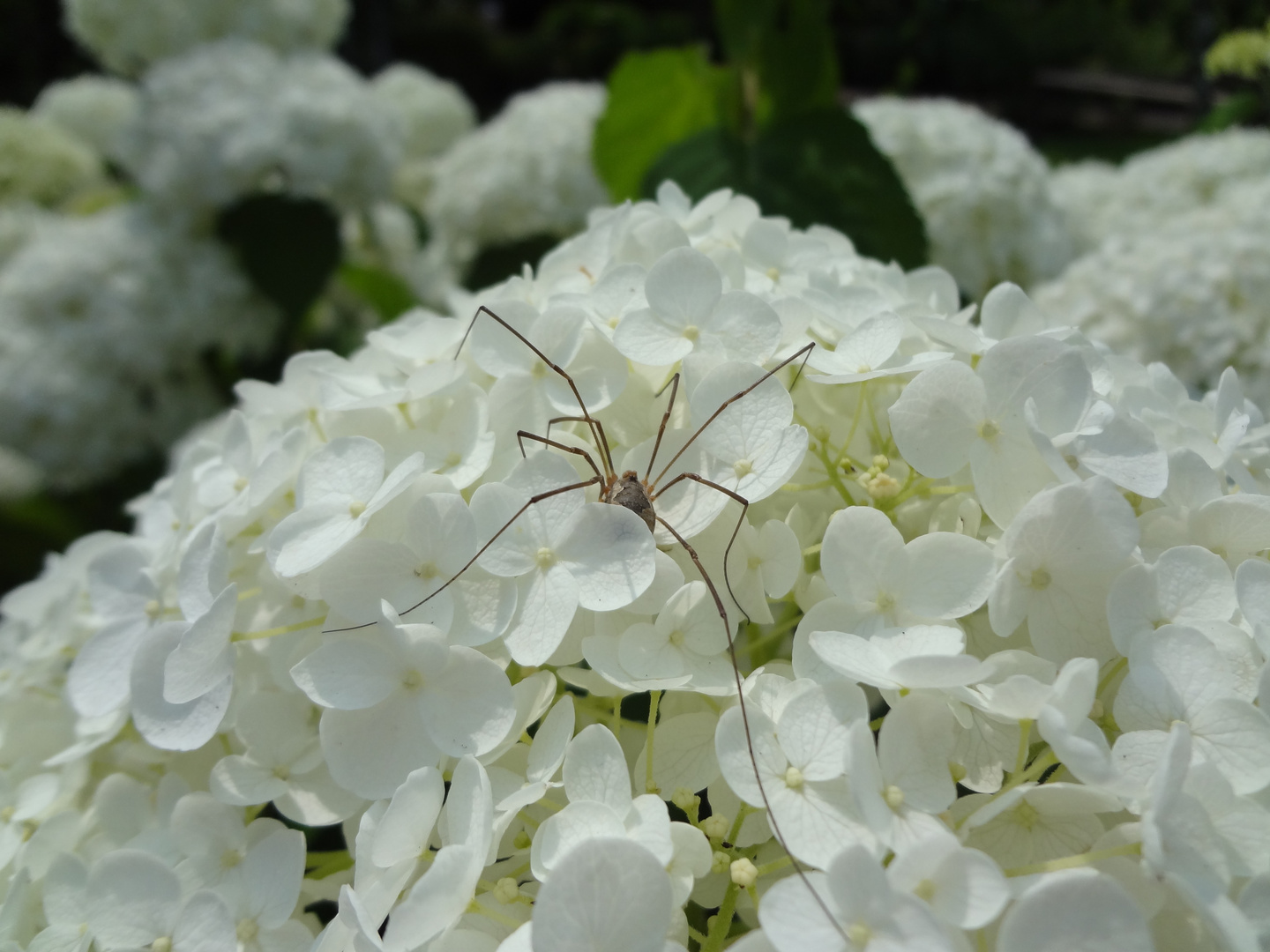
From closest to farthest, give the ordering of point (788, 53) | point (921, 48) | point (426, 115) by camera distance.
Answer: point (788, 53), point (426, 115), point (921, 48)

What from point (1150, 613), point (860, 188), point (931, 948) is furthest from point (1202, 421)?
point (860, 188)

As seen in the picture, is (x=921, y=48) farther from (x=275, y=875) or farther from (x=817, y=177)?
(x=275, y=875)

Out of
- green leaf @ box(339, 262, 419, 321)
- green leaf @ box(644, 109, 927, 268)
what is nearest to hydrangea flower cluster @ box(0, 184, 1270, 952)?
green leaf @ box(644, 109, 927, 268)

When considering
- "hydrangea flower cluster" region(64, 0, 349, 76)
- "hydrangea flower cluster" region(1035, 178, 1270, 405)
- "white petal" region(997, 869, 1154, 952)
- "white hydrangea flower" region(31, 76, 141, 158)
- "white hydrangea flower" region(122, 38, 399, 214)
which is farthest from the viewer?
"white hydrangea flower" region(31, 76, 141, 158)

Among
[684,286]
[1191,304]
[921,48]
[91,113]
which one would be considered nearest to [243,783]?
[684,286]

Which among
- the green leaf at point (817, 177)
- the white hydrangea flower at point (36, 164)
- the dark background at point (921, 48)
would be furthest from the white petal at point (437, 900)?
the white hydrangea flower at point (36, 164)

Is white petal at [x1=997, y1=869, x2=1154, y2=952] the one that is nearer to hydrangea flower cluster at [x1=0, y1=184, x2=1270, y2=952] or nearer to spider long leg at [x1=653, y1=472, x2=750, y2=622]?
hydrangea flower cluster at [x1=0, y1=184, x2=1270, y2=952]

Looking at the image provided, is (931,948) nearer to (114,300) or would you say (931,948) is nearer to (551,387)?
(551,387)
